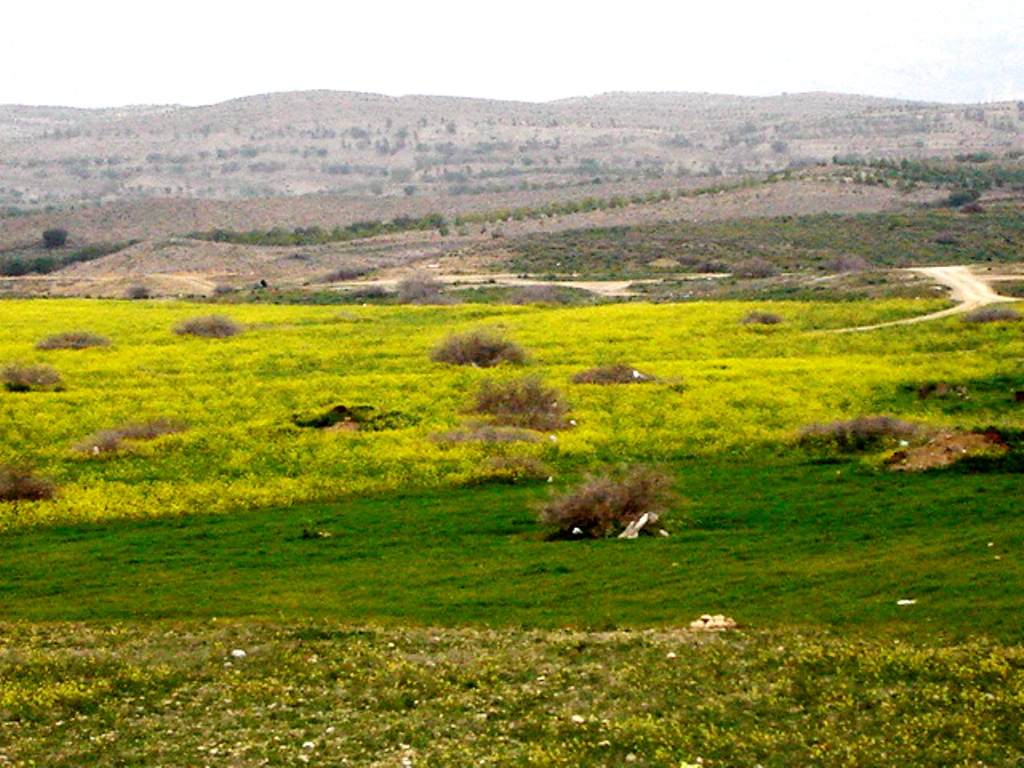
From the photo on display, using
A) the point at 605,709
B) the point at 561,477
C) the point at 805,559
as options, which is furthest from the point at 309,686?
the point at 561,477

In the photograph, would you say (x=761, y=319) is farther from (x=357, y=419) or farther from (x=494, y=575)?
(x=494, y=575)

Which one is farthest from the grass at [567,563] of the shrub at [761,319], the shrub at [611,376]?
the shrub at [761,319]

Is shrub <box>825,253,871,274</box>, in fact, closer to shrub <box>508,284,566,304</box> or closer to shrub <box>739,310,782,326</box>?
shrub <box>508,284,566,304</box>

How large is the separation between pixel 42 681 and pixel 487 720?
567 centimetres

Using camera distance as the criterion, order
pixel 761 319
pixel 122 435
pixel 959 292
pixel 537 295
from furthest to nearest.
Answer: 1. pixel 537 295
2. pixel 959 292
3. pixel 761 319
4. pixel 122 435

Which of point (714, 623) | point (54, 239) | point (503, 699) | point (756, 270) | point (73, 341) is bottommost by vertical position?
point (756, 270)

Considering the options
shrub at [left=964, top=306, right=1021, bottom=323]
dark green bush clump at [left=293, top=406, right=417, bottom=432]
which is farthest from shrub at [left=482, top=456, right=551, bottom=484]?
shrub at [left=964, top=306, right=1021, bottom=323]

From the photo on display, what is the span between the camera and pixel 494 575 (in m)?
24.2

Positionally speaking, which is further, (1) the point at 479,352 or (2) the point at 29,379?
(1) the point at 479,352

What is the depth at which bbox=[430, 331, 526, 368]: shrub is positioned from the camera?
49750mm

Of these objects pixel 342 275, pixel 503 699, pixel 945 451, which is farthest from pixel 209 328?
pixel 503 699

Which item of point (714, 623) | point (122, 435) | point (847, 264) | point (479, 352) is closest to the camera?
point (714, 623)

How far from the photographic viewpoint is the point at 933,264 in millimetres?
87562

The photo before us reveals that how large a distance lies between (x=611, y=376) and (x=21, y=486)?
65.1 feet
